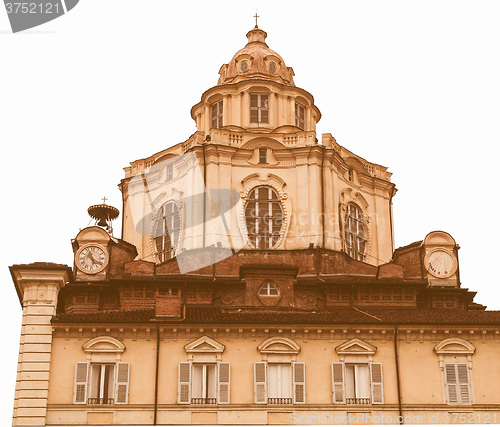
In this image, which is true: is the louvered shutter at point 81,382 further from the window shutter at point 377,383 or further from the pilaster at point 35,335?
the window shutter at point 377,383

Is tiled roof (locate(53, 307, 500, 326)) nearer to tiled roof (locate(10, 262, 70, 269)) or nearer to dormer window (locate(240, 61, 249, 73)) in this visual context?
tiled roof (locate(10, 262, 70, 269))

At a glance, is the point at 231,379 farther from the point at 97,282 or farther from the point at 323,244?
the point at 323,244

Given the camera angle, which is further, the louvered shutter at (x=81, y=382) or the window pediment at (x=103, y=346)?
the window pediment at (x=103, y=346)

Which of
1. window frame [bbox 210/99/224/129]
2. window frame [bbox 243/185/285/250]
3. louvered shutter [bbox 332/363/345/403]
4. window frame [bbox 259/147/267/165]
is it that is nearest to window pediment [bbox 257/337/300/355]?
louvered shutter [bbox 332/363/345/403]

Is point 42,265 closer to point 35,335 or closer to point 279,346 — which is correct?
point 35,335

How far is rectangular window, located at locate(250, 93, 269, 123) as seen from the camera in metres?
59.9

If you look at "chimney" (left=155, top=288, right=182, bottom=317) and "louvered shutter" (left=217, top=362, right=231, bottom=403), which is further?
"chimney" (left=155, top=288, right=182, bottom=317)

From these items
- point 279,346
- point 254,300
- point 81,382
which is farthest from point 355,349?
point 81,382

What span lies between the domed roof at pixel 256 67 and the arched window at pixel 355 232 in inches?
431

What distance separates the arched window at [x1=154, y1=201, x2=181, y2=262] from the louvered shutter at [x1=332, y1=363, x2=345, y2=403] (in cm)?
1682

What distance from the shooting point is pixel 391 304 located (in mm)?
47219

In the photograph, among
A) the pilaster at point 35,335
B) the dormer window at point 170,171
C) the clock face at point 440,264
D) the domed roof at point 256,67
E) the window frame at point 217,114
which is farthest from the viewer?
the domed roof at point 256,67

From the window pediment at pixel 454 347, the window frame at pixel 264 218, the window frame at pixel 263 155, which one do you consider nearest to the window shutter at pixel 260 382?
the window pediment at pixel 454 347

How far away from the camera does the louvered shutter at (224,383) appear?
38.8 meters
